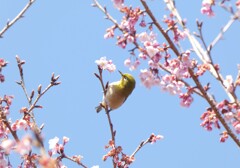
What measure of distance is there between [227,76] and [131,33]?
117 centimetres

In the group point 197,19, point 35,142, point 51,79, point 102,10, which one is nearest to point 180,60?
point 197,19

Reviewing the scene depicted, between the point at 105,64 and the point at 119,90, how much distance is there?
1851 mm

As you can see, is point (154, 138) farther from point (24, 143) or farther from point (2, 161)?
point (24, 143)

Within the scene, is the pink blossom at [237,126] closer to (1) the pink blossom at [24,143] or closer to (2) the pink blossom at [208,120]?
(2) the pink blossom at [208,120]

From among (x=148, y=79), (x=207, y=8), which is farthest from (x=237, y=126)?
(x=207, y=8)

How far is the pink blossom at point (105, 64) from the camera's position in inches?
190

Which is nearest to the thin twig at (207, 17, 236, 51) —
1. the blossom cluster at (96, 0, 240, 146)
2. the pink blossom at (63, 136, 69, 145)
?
the blossom cluster at (96, 0, 240, 146)

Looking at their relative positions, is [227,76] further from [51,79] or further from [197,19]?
[51,79]

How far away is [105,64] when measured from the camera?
16.2 feet

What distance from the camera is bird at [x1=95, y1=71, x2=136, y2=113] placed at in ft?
22.0

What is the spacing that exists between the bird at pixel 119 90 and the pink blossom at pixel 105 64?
159 cm

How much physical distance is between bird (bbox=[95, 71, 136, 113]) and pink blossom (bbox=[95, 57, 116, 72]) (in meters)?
1.59

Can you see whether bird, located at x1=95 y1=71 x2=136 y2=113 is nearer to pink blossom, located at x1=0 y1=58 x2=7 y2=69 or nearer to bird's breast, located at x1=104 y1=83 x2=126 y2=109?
bird's breast, located at x1=104 y1=83 x2=126 y2=109

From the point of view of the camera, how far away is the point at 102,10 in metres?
4.52
